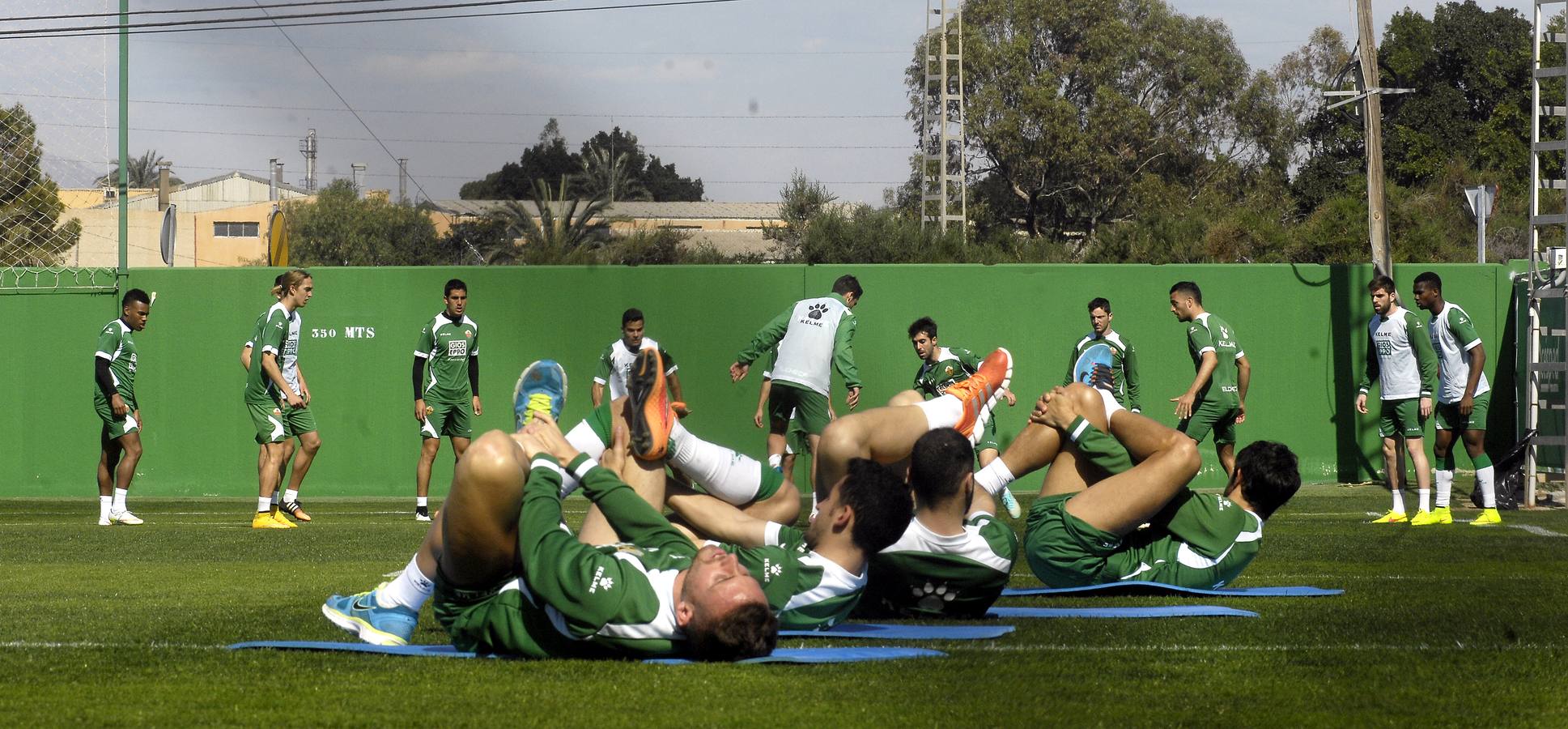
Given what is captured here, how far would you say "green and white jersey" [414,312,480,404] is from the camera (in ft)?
46.5

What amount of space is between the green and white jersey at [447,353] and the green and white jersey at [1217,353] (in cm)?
640

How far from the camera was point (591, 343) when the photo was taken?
17469 millimetres

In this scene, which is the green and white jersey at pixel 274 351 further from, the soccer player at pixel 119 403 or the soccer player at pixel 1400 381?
the soccer player at pixel 1400 381

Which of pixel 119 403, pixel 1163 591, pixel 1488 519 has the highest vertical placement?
pixel 119 403

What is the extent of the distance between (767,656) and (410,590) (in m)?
1.43

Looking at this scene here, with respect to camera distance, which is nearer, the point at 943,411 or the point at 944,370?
the point at 943,411

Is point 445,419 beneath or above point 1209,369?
beneath

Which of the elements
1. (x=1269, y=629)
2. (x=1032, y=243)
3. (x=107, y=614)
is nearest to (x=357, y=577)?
(x=107, y=614)

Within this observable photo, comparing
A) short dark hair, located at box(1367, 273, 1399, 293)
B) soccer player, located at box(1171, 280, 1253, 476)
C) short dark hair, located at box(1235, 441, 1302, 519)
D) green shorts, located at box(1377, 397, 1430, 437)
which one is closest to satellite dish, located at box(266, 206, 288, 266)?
soccer player, located at box(1171, 280, 1253, 476)

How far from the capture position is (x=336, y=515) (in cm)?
1430

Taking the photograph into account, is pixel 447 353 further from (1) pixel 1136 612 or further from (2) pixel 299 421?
(1) pixel 1136 612

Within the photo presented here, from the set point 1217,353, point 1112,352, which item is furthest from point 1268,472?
point 1112,352

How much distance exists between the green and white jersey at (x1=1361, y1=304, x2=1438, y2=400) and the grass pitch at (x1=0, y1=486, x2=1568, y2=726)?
171 inches

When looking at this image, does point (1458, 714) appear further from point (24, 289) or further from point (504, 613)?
point (24, 289)
